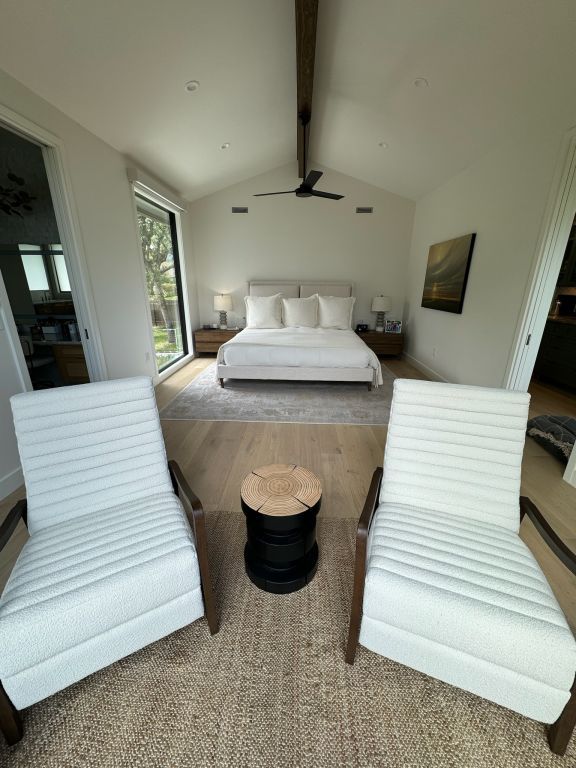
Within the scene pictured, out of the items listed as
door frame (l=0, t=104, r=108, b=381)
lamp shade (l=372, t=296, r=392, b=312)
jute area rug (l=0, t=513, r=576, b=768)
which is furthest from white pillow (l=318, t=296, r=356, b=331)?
jute area rug (l=0, t=513, r=576, b=768)

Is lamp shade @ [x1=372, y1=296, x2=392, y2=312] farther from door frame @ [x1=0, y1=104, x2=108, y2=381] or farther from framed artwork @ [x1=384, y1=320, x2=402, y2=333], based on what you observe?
door frame @ [x1=0, y1=104, x2=108, y2=381]

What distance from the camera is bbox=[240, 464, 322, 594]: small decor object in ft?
4.13

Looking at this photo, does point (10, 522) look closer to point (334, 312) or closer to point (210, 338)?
point (210, 338)

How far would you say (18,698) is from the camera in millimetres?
883

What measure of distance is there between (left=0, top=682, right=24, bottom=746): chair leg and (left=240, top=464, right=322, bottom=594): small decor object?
840mm

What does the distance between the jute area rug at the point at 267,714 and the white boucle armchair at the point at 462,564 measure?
124mm

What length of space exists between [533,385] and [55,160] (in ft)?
18.4

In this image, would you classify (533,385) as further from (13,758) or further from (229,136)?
(13,758)

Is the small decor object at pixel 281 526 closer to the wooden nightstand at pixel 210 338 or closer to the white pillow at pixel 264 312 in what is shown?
the white pillow at pixel 264 312

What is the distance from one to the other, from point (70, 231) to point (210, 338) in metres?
2.82

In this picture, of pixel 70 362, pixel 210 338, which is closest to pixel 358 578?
pixel 70 362

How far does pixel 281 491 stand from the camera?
4.38 feet

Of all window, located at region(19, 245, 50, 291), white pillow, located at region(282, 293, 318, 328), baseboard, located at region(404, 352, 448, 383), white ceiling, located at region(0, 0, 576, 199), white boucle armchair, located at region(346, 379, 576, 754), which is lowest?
baseboard, located at region(404, 352, 448, 383)

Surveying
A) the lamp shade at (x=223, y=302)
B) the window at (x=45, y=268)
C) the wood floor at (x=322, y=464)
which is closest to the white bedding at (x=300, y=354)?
the wood floor at (x=322, y=464)
